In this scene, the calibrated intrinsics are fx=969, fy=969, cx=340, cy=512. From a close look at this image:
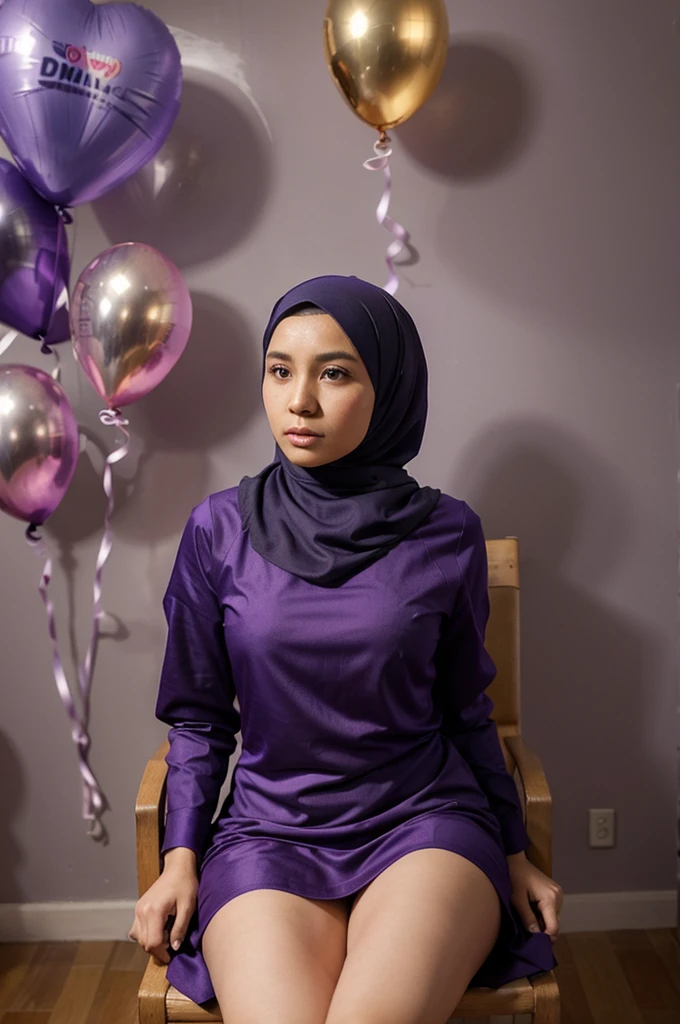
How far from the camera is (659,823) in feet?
7.18

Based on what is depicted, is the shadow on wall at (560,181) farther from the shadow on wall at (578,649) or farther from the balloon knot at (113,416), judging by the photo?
the balloon knot at (113,416)

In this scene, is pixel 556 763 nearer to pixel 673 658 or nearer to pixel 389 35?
pixel 673 658

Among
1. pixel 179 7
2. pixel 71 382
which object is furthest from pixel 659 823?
pixel 179 7

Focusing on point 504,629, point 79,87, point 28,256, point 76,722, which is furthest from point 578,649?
point 79,87

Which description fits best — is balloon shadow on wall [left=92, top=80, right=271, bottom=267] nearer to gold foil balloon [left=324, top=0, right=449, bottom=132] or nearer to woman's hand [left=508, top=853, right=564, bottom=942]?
gold foil balloon [left=324, top=0, right=449, bottom=132]

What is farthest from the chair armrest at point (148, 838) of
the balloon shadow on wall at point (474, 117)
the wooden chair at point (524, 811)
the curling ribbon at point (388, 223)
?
the balloon shadow on wall at point (474, 117)

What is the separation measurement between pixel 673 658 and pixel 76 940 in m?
1.48

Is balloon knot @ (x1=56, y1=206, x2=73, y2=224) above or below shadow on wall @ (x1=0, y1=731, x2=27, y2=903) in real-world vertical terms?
above

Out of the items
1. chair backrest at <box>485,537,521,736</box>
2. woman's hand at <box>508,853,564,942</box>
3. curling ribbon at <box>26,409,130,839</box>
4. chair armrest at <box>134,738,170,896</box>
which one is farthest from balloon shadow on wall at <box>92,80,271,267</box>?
woman's hand at <box>508,853,564,942</box>

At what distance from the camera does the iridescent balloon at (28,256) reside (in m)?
1.67

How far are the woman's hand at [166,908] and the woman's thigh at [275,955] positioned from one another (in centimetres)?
6

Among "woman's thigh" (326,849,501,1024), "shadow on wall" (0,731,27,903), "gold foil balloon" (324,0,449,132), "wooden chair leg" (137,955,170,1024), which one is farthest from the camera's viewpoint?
"shadow on wall" (0,731,27,903)

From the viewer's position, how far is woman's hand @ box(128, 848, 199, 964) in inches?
53.0

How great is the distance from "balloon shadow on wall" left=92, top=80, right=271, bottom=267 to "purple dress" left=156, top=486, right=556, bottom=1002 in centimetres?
71
